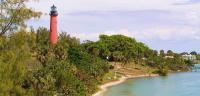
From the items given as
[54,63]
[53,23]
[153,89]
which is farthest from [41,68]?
[53,23]

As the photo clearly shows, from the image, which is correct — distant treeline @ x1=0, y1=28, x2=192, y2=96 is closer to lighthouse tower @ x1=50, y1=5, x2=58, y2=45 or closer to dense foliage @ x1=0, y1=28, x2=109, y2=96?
dense foliage @ x1=0, y1=28, x2=109, y2=96

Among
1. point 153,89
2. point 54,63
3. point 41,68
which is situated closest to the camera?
point 54,63

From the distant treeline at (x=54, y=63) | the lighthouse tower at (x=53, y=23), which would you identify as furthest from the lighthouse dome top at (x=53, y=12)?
the distant treeline at (x=54, y=63)

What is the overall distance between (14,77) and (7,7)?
309 centimetres

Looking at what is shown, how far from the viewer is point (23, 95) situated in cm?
2259

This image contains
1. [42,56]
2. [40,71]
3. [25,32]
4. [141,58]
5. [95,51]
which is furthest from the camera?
[141,58]

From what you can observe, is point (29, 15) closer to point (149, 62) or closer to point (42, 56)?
point (42, 56)

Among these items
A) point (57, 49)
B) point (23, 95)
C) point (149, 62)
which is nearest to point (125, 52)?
point (149, 62)

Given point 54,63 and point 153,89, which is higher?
point 54,63

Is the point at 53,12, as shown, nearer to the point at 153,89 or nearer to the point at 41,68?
the point at 153,89

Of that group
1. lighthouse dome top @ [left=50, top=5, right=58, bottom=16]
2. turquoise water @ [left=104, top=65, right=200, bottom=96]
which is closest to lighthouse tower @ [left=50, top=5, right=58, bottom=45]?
lighthouse dome top @ [left=50, top=5, right=58, bottom=16]

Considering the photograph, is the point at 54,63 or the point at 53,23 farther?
the point at 53,23

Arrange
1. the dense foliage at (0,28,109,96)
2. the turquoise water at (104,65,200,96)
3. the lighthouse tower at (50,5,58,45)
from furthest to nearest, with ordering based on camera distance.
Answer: the lighthouse tower at (50,5,58,45) → the turquoise water at (104,65,200,96) → the dense foliage at (0,28,109,96)

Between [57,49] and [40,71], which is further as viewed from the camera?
[57,49]
